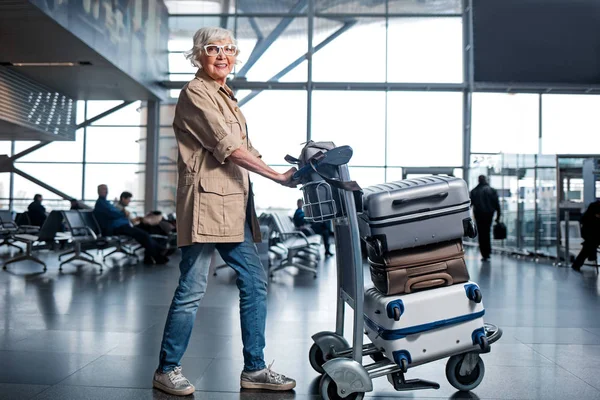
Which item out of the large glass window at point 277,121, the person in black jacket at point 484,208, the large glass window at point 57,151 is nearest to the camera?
the person in black jacket at point 484,208

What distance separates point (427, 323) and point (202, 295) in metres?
0.99

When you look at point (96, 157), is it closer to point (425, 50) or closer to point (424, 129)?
point (424, 129)

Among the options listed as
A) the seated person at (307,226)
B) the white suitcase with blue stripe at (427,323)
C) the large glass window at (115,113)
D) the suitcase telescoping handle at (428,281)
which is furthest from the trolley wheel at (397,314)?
the large glass window at (115,113)

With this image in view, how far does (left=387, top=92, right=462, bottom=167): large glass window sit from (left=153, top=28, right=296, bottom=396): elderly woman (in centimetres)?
1461

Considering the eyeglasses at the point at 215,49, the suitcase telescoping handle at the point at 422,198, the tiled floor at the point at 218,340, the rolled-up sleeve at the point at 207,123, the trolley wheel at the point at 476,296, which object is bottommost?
the tiled floor at the point at 218,340

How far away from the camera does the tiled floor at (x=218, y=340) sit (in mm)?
2824

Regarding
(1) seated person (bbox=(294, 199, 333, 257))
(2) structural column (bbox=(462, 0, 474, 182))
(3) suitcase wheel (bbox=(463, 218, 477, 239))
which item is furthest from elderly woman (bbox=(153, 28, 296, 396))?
(2) structural column (bbox=(462, 0, 474, 182))

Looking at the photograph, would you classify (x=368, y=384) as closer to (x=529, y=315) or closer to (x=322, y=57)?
(x=529, y=315)

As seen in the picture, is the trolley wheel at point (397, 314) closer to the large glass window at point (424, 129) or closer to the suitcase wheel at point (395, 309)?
the suitcase wheel at point (395, 309)

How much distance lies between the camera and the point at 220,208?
271cm

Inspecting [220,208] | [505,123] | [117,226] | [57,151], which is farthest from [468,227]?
[57,151]

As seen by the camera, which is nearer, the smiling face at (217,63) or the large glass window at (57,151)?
the smiling face at (217,63)

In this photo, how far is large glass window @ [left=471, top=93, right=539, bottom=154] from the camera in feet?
56.6

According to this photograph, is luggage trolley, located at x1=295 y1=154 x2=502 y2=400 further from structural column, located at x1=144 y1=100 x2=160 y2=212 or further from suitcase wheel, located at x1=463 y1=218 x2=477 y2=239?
structural column, located at x1=144 y1=100 x2=160 y2=212
